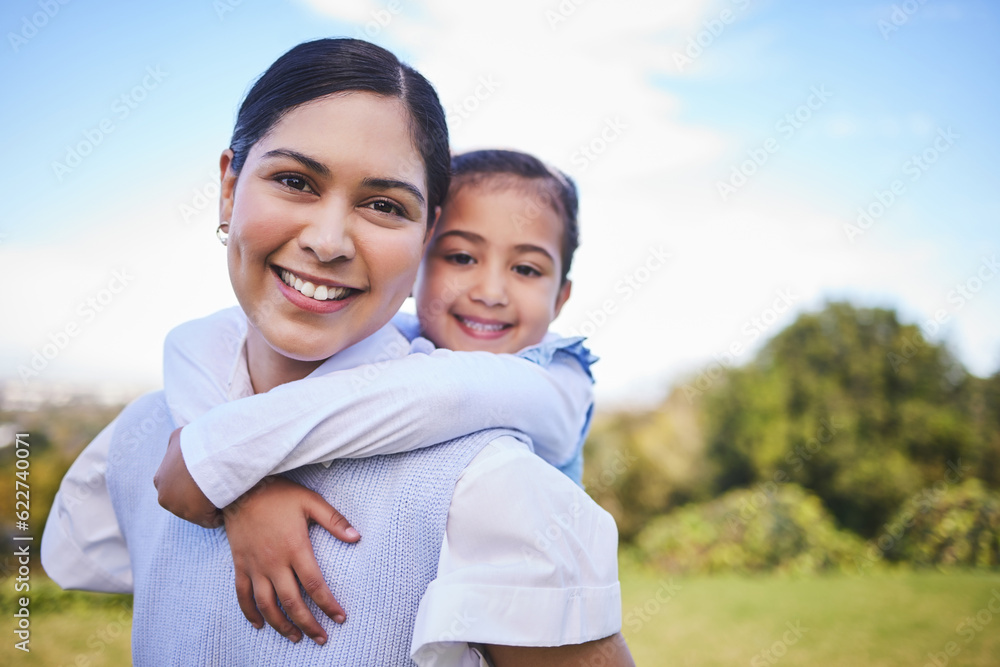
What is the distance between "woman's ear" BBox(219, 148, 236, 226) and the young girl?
0.31 m

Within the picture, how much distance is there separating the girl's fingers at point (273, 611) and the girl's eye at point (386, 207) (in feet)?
2.37

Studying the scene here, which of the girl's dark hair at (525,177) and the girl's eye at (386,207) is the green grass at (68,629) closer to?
the girl's dark hair at (525,177)

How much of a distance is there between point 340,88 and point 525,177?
100 centimetres

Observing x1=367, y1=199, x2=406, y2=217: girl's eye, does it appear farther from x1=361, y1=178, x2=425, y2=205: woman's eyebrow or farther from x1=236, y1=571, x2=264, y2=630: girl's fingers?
x1=236, y1=571, x2=264, y2=630: girl's fingers

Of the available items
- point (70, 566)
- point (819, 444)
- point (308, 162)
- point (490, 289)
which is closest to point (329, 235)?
point (308, 162)

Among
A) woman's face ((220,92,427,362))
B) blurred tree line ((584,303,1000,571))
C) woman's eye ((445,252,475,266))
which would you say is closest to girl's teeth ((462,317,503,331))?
woman's eye ((445,252,475,266))

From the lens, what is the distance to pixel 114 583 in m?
1.74

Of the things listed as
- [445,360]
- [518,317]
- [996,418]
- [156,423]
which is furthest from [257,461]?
[996,418]

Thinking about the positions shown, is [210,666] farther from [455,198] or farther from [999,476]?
[999,476]

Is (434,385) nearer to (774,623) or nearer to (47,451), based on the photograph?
(774,623)

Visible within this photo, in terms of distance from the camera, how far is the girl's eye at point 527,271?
222cm

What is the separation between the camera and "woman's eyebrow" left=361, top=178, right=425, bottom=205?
129cm

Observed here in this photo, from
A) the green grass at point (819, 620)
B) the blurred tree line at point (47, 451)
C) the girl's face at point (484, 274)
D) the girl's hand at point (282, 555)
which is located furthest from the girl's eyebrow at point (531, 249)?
the blurred tree line at point (47, 451)

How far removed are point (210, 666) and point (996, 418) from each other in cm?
1758
